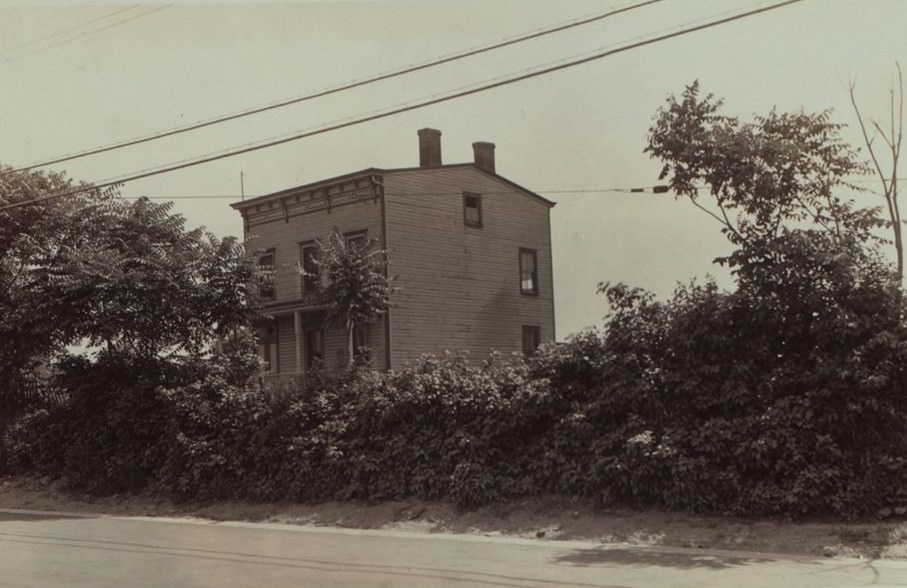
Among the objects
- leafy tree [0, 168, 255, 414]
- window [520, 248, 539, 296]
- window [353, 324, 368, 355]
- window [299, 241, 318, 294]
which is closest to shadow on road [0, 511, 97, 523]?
leafy tree [0, 168, 255, 414]

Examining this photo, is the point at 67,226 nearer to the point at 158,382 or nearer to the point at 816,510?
the point at 158,382

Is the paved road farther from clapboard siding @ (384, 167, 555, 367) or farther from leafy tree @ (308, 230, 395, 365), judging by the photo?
clapboard siding @ (384, 167, 555, 367)

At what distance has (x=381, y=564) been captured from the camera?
10.2 metres

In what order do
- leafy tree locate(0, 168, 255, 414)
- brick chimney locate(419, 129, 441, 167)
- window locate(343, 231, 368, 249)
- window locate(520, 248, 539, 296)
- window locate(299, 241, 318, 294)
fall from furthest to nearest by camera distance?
window locate(520, 248, 539, 296) → brick chimney locate(419, 129, 441, 167) → window locate(299, 241, 318, 294) → window locate(343, 231, 368, 249) → leafy tree locate(0, 168, 255, 414)

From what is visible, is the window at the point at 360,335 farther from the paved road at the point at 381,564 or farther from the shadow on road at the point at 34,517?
the paved road at the point at 381,564

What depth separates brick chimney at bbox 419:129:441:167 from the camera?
103ft

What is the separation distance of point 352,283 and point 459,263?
5996 millimetres

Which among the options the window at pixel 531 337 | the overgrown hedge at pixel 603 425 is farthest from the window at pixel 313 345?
the overgrown hedge at pixel 603 425

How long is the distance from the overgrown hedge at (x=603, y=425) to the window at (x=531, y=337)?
15.0 m

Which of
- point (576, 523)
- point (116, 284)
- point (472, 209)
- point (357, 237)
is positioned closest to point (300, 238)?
point (357, 237)

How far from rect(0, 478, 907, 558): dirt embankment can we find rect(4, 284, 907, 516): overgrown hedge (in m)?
0.26

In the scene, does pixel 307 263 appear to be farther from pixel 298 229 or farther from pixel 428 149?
pixel 428 149

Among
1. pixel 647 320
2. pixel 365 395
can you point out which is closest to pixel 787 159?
pixel 647 320

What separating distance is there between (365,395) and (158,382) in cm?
649
